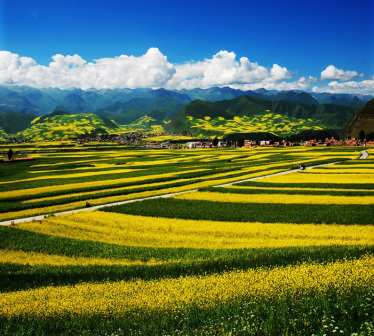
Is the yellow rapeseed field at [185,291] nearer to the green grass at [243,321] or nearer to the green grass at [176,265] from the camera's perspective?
the green grass at [243,321]

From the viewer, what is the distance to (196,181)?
169 feet

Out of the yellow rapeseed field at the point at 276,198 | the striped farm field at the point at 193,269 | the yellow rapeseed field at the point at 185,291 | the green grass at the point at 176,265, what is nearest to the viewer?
the striped farm field at the point at 193,269

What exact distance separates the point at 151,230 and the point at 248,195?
18011 millimetres

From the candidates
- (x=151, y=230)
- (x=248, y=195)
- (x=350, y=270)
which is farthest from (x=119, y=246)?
(x=248, y=195)

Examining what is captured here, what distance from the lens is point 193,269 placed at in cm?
1493

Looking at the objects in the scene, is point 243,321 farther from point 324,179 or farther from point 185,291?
point 324,179

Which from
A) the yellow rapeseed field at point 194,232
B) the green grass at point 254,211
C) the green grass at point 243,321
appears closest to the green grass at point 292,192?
the green grass at point 254,211

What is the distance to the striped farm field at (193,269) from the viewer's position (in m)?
9.80

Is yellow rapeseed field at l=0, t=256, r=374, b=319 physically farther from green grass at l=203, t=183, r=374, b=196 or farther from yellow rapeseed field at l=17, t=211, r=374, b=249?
green grass at l=203, t=183, r=374, b=196

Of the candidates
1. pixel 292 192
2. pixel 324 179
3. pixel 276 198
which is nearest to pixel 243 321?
pixel 276 198

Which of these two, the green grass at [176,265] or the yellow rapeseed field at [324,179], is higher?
the yellow rapeseed field at [324,179]

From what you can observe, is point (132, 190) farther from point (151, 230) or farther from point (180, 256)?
point (180, 256)

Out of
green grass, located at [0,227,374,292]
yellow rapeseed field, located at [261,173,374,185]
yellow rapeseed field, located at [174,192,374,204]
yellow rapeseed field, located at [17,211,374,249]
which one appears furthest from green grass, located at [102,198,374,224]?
yellow rapeseed field, located at [261,173,374,185]

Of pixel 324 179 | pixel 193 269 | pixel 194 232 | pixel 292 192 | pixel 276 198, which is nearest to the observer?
pixel 193 269
